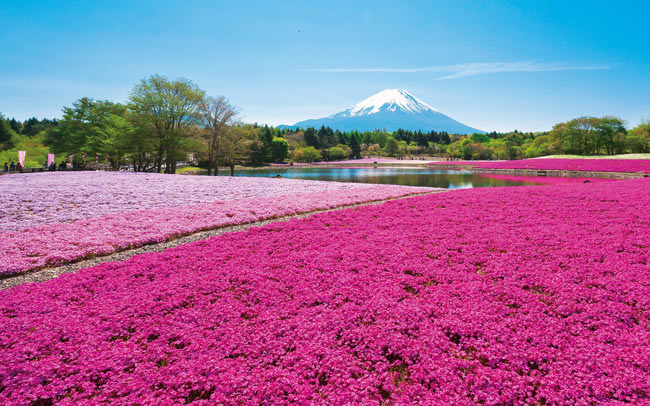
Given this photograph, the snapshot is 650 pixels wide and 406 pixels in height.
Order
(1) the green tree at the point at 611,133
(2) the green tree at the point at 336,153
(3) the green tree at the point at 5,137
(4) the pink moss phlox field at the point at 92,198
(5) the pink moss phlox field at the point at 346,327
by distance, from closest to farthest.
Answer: (5) the pink moss phlox field at the point at 346,327, (4) the pink moss phlox field at the point at 92,198, (3) the green tree at the point at 5,137, (1) the green tree at the point at 611,133, (2) the green tree at the point at 336,153

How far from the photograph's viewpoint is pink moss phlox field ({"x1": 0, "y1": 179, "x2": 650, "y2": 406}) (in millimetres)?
3859

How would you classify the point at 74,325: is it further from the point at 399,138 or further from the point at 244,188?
the point at 399,138

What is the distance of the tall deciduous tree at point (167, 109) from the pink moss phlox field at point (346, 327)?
4138 cm

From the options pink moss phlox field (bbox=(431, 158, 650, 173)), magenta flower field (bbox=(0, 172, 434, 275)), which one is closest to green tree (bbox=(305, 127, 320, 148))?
pink moss phlox field (bbox=(431, 158, 650, 173))

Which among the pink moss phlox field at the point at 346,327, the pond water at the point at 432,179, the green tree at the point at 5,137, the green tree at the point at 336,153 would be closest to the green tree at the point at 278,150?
the green tree at the point at 336,153

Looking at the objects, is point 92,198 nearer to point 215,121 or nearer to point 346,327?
point 346,327

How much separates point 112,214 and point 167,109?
117 ft

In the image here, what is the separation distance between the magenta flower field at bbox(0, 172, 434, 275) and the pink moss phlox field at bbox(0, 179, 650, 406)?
234cm

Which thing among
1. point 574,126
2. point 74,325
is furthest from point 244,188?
point 574,126

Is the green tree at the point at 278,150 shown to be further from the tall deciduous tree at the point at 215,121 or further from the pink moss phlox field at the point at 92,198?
the pink moss phlox field at the point at 92,198

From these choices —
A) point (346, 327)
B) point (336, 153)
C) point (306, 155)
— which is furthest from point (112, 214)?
point (336, 153)

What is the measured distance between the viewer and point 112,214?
48.4 ft

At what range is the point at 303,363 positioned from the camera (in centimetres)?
423

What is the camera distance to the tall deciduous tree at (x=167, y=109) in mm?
43781
